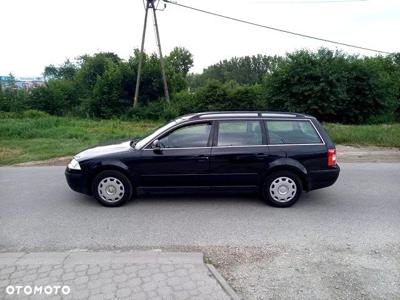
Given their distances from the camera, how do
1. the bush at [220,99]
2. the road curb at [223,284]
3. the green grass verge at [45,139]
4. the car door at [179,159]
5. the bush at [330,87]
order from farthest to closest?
1. the bush at [220,99]
2. the bush at [330,87]
3. the green grass verge at [45,139]
4. the car door at [179,159]
5. the road curb at [223,284]

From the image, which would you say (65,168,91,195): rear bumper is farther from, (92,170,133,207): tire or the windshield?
the windshield

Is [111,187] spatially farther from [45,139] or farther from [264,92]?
[264,92]

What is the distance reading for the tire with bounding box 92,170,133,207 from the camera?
509 cm

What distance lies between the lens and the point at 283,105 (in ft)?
50.5

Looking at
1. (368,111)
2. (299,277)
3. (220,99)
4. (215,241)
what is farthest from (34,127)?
(368,111)

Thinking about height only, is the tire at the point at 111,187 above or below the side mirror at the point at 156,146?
below

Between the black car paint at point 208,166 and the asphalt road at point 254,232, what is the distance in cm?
36

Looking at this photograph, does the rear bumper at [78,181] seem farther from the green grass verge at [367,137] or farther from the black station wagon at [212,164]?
the green grass verge at [367,137]

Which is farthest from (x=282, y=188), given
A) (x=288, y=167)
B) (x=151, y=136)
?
(x=151, y=136)

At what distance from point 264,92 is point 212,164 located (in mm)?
12023

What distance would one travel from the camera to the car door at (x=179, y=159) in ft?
16.6

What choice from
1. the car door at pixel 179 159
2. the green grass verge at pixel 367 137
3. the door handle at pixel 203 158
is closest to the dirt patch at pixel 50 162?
the car door at pixel 179 159

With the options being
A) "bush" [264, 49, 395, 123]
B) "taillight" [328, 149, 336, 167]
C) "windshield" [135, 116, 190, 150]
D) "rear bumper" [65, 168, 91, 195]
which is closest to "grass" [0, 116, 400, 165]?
"bush" [264, 49, 395, 123]

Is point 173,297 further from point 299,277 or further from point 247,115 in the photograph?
point 247,115
